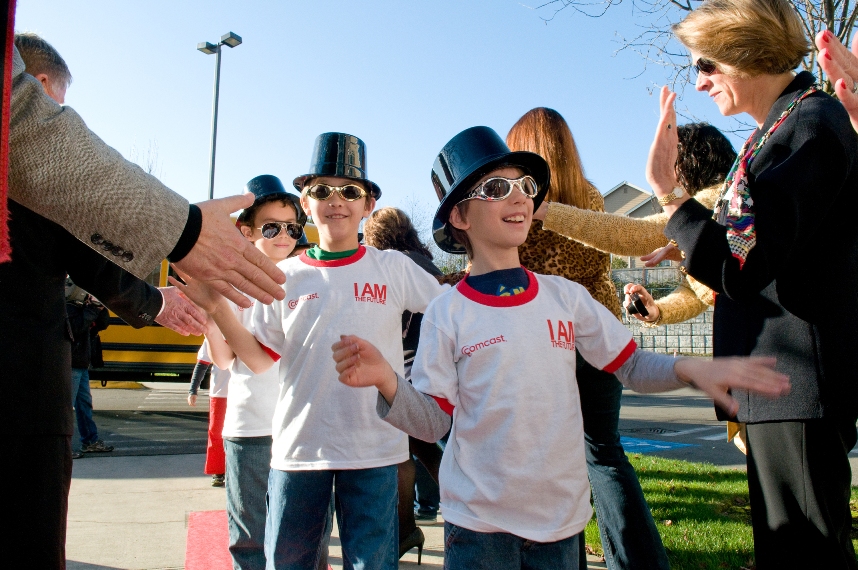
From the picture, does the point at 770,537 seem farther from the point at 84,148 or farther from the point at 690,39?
the point at 84,148

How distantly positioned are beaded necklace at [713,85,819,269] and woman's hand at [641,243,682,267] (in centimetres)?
37

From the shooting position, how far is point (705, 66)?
233cm

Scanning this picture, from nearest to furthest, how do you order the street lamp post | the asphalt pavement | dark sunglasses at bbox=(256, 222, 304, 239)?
dark sunglasses at bbox=(256, 222, 304, 239)
the asphalt pavement
the street lamp post

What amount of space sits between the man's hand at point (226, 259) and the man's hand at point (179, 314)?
36.7 inches

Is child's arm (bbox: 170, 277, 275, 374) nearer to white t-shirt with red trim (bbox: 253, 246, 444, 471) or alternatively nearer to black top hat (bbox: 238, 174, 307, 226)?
white t-shirt with red trim (bbox: 253, 246, 444, 471)

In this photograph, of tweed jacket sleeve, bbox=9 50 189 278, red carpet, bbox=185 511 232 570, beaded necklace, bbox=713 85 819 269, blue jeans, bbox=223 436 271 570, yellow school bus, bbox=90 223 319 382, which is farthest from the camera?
yellow school bus, bbox=90 223 319 382

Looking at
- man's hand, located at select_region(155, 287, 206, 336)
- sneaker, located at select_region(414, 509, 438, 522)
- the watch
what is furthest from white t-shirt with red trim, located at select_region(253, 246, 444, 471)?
sneaker, located at select_region(414, 509, 438, 522)

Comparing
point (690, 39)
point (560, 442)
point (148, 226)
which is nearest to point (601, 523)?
point (560, 442)

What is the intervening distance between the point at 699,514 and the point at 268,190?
143 inches

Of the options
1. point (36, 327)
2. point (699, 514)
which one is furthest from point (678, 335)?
point (36, 327)

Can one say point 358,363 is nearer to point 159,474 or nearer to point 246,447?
point 246,447

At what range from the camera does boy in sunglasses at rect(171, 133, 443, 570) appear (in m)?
2.71

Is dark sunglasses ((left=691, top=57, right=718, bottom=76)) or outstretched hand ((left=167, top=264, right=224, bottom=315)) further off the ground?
dark sunglasses ((left=691, top=57, right=718, bottom=76))

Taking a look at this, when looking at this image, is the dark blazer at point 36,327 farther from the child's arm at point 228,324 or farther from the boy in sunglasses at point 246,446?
the boy in sunglasses at point 246,446
